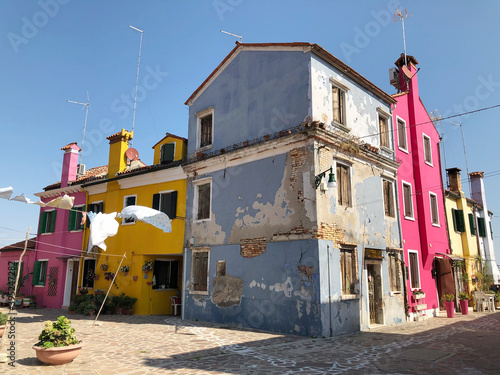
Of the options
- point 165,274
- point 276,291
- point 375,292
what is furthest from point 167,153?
point 375,292

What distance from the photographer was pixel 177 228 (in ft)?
52.0

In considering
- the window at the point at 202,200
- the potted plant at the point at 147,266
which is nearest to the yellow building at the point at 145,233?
the potted plant at the point at 147,266

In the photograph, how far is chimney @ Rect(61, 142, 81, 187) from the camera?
21203mm

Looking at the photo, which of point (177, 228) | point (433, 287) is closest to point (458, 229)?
point (433, 287)

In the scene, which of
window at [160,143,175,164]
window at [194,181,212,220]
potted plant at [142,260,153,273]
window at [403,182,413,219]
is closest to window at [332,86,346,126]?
window at [403,182,413,219]

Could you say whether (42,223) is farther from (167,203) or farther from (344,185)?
(344,185)

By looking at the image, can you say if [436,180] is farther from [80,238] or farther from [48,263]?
[48,263]

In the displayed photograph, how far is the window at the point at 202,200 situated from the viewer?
15.2 metres

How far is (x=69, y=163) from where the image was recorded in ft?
69.5

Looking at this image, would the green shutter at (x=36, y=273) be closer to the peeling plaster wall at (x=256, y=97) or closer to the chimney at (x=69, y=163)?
the chimney at (x=69, y=163)

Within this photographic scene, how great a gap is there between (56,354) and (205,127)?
10.7 meters

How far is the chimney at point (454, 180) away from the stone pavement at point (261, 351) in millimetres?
9848

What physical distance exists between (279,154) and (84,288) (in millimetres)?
11795

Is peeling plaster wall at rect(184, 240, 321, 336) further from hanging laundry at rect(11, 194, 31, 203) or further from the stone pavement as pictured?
hanging laundry at rect(11, 194, 31, 203)
